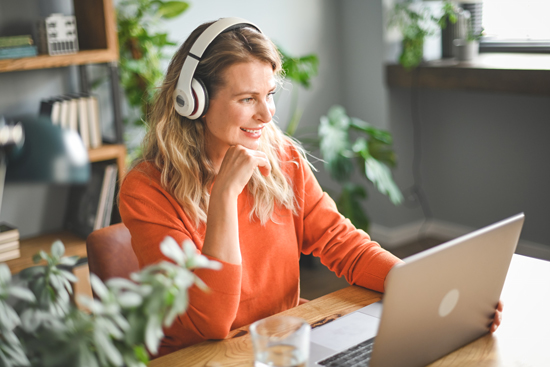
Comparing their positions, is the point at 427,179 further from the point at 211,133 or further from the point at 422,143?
the point at 211,133

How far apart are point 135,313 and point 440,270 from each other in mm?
468

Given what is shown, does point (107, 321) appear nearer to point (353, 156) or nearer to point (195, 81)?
point (195, 81)

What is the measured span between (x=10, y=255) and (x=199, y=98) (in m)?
1.28

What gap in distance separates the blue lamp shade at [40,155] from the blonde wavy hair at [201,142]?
26.4 inches

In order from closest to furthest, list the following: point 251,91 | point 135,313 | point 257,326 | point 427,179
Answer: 1. point 135,313
2. point 257,326
3. point 251,91
4. point 427,179

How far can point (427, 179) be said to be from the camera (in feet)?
11.5

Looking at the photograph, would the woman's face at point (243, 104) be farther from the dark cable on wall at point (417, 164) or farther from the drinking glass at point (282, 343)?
the dark cable on wall at point (417, 164)

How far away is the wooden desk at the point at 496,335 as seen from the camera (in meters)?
0.98

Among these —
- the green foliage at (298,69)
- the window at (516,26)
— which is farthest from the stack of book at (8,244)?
the window at (516,26)

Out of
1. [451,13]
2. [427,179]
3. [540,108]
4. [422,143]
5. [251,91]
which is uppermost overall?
[451,13]

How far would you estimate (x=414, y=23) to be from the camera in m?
3.15

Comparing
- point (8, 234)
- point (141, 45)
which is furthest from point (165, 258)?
point (141, 45)

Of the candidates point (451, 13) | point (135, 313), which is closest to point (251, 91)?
point (135, 313)

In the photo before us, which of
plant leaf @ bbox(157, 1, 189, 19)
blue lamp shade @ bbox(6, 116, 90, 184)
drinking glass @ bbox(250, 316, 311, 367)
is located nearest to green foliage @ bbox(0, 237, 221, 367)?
blue lamp shade @ bbox(6, 116, 90, 184)
